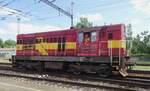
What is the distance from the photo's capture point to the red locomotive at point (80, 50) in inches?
720

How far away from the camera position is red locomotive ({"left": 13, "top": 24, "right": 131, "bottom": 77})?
1830cm

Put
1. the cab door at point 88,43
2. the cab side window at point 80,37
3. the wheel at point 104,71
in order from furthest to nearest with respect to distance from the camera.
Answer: the cab side window at point 80,37 → the cab door at point 88,43 → the wheel at point 104,71

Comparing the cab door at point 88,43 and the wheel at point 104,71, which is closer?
the wheel at point 104,71

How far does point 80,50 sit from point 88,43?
2.82 ft

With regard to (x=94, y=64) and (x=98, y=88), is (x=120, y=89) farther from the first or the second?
(x=94, y=64)

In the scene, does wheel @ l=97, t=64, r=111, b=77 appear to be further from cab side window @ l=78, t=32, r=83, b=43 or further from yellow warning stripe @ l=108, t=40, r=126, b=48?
cab side window @ l=78, t=32, r=83, b=43

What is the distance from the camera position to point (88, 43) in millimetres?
19641

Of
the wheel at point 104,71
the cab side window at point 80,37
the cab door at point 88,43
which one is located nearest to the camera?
the wheel at point 104,71

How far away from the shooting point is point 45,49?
73.9 ft

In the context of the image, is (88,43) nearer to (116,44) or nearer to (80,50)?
(80,50)

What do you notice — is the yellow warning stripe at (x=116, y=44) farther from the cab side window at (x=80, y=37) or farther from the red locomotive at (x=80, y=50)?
the cab side window at (x=80, y=37)

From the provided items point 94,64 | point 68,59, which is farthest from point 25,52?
point 94,64

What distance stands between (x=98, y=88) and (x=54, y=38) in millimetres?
8808

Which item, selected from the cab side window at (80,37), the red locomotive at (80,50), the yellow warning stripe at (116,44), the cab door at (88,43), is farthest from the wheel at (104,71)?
the cab side window at (80,37)
